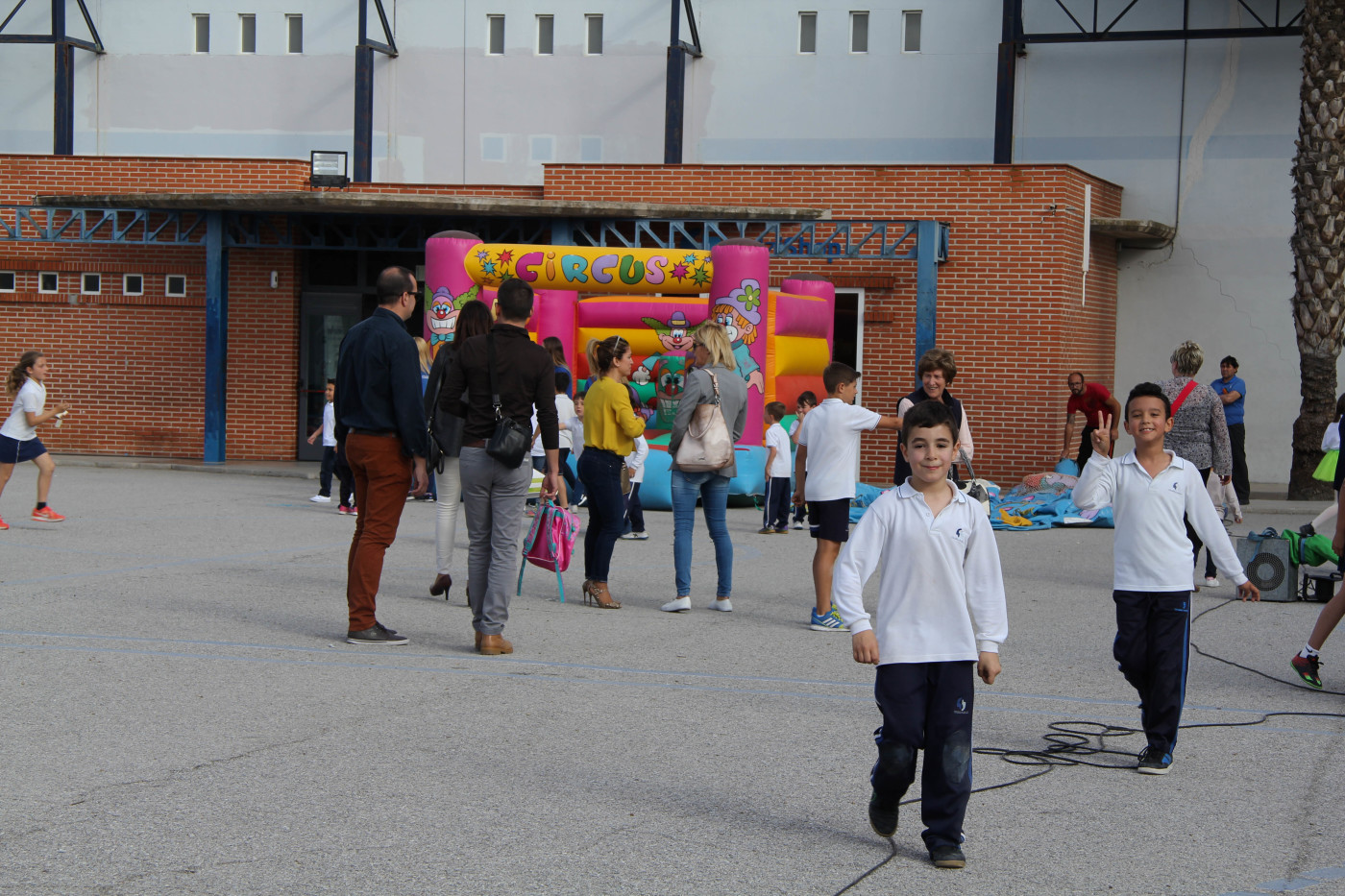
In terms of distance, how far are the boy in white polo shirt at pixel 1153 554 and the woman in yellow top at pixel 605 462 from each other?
389 centimetres

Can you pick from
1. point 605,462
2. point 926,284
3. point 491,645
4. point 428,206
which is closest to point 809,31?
point 926,284

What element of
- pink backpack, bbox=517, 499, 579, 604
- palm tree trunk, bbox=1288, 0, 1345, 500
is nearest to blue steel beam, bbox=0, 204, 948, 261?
palm tree trunk, bbox=1288, 0, 1345, 500

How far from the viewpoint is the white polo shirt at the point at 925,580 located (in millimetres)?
4305

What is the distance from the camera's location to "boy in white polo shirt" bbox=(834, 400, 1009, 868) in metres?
4.25

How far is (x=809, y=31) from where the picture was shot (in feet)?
77.7

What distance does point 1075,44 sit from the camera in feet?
72.4

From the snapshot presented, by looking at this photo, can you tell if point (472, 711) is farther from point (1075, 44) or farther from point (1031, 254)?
point (1075, 44)

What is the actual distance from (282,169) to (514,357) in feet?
52.2

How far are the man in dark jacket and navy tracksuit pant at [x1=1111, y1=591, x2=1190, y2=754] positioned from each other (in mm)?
3726

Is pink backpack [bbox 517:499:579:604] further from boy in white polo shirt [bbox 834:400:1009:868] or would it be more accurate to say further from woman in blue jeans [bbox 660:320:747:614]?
boy in white polo shirt [bbox 834:400:1009:868]

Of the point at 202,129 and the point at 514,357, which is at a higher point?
the point at 202,129

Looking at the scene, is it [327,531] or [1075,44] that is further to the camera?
[1075,44]

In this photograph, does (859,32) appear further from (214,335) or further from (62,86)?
(62,86)

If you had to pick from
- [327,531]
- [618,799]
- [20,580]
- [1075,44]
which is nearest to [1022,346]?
[1075,44]
